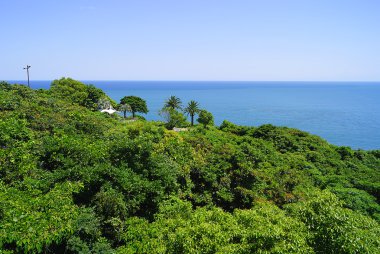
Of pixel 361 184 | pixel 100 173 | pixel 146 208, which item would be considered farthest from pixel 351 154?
pixel 100 173

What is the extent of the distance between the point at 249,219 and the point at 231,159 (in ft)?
42.9

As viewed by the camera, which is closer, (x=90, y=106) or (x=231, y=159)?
(x=231, y=159)

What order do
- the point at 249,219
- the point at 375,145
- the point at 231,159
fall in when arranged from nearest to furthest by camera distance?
the point at 249,219 < the point at 231,159 < the point at 375,145

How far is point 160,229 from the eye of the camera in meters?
13.2

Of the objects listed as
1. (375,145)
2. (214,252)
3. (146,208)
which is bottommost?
(375,145)

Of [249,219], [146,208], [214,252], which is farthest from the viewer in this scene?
[146,208]

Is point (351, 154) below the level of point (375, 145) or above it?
above

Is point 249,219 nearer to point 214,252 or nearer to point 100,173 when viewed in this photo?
point 214,252

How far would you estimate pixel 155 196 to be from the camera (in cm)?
1741

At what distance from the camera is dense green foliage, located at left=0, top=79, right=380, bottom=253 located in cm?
1019

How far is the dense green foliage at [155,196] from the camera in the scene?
401 inches

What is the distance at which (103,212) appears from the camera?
50.3 ft

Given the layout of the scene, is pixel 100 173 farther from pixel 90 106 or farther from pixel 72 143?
pixel 90 106

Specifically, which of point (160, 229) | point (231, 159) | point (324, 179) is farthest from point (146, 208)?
point (324, 179)
